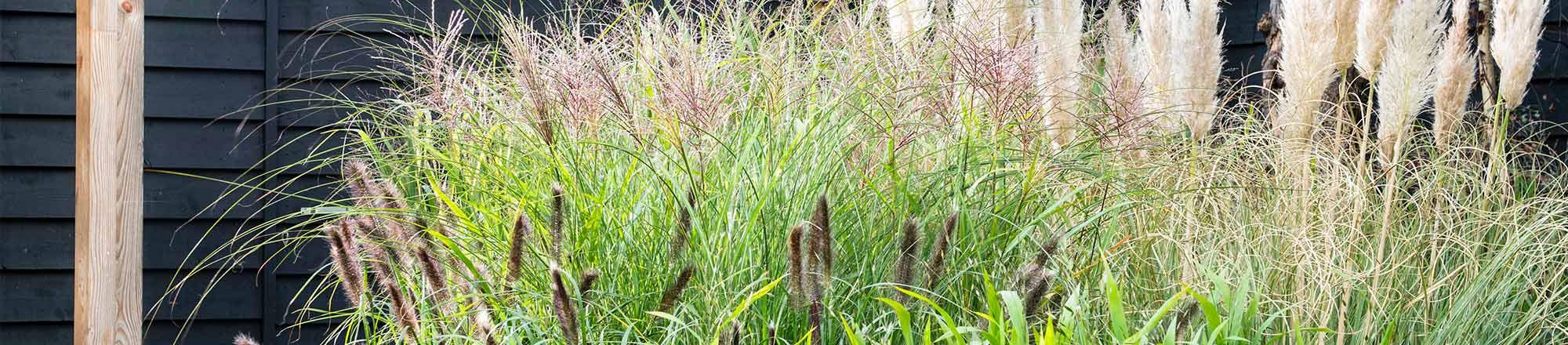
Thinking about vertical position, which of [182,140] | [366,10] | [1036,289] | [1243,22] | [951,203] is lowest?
[1036,289]

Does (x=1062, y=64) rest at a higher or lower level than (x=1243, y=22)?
lower

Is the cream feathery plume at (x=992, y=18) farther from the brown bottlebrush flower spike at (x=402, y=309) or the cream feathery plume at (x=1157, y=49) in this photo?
the brown bottlebrush flower spike at (x=402, y=309)

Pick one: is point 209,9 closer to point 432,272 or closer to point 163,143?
point 163,143

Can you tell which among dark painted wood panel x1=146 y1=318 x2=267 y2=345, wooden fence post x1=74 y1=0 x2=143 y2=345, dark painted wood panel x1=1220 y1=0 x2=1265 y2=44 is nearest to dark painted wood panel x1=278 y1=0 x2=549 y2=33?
dark painted wood panel x1=146 y1=318 x2=267 y2=345

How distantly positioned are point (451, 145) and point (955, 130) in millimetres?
993

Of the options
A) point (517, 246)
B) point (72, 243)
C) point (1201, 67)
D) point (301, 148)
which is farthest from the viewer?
point (301, 148)

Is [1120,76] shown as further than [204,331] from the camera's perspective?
No

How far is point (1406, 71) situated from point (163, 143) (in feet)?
11.3

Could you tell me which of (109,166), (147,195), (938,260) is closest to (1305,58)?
(938,260)

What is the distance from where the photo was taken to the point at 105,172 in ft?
8.55

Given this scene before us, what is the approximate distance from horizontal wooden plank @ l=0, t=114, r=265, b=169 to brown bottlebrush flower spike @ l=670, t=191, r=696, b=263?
250cm

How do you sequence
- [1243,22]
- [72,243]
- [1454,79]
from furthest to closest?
1. [1243,22]
2. [72,243]
3. [1454,79]

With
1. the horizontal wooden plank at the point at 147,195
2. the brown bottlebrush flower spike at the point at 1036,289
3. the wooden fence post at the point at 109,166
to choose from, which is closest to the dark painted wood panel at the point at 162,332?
the horizontal wooden plank at the point at 147,195

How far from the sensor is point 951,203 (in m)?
1.83
